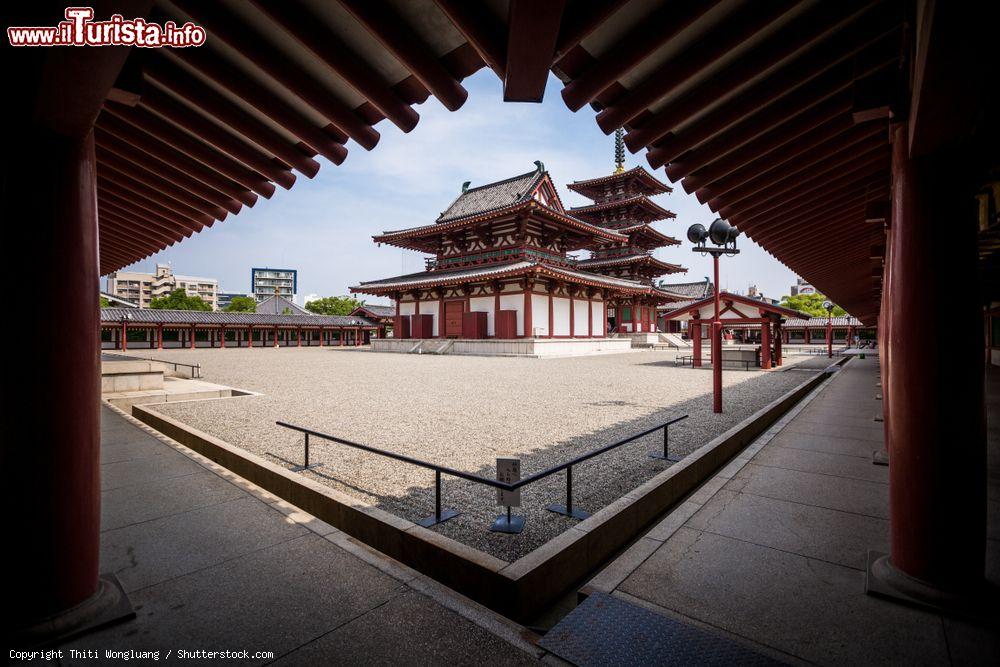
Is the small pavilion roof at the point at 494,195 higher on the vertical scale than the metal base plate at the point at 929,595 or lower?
higher

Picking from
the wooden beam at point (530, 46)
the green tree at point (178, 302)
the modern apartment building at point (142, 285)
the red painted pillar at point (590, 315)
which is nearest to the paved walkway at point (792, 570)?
the wooden beam at point (530, 46)

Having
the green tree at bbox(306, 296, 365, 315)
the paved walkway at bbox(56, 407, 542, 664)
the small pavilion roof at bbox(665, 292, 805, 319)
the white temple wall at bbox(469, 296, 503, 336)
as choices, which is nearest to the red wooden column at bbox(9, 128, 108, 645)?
the paved walkway at bbox(56, 407, 542, 664)

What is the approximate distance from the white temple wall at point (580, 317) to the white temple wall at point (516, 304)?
440 cm

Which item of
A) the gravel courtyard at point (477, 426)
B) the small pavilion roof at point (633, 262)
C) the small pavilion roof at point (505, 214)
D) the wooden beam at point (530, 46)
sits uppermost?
the small pavilion roof at point (505, 214)

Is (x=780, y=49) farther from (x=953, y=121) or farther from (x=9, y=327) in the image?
(x=9, y=327)

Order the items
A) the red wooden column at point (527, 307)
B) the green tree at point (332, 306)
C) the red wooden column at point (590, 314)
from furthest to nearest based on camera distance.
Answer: the green tree at point (332, 306) < the red wooden column at point (590, 314) < the red wooden column at point (527, 307)

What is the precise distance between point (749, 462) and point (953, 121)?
4.14m

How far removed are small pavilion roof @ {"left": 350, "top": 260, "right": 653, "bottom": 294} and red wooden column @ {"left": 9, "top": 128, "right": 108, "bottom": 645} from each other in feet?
68.8

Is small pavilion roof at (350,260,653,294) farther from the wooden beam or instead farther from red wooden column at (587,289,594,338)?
the wooden beam

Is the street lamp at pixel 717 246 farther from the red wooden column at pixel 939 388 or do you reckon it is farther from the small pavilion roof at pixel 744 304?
the small pavilion roof at pixel 744 304

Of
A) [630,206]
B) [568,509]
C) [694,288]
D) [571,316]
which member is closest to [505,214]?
[571,316]

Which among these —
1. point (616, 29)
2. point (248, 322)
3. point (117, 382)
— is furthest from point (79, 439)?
point (248, 322)

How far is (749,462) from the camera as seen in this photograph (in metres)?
5.29

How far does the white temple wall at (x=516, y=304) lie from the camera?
81.6 feet
